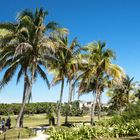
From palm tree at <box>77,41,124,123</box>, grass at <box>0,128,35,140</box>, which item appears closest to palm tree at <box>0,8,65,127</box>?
grass at <box>0,128,35,140</box>

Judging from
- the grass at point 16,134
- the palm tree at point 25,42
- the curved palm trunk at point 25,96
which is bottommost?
the grass at point 16,134

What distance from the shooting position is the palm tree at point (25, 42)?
2616cm

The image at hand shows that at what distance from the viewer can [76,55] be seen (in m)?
33.4

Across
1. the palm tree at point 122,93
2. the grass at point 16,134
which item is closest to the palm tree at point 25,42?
the grass at point 16,134

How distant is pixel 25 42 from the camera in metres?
26.2

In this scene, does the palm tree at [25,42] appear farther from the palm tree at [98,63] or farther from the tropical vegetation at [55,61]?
the palm tree at [98,63]

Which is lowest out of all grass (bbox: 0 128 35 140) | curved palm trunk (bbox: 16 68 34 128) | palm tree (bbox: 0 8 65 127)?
grass (bbox: 0 128 35 140)

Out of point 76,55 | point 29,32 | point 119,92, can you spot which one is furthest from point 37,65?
point 119,92

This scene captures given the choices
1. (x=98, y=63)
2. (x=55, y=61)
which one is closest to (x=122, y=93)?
(x=98, y=63)

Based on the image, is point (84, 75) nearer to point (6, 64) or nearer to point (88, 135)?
point (6, 64)

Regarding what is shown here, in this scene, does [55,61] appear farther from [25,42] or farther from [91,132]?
[91,132]

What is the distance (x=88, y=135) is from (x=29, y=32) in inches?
414

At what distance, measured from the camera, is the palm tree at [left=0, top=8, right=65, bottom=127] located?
26156 millimetres

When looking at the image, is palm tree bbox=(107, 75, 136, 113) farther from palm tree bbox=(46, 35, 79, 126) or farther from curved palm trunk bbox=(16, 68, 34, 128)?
curved palm trunk bbox=(16, 68, 34, 128)
